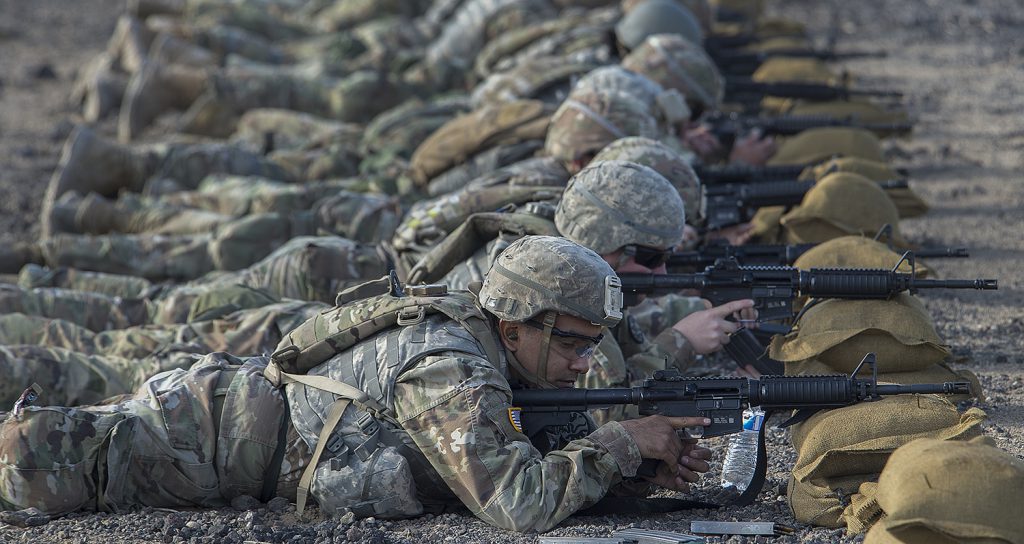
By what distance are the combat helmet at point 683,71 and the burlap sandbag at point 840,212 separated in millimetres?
1790

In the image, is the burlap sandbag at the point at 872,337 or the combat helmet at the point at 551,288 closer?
the combat helmet at the point at 551,288

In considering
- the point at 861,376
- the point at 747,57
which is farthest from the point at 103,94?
the point at 861,376

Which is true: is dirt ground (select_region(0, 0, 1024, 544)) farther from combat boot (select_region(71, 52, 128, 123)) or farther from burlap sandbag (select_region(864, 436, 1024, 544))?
burlap sandbag (select_region(864, 436, 1024, 544))

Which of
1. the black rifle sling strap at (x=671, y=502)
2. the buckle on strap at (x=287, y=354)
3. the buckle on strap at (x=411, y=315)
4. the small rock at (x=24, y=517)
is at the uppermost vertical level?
the buckle on strap at (x=411, y=315)

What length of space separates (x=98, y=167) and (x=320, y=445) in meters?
6.30

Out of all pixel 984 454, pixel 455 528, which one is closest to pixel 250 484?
pixel 455 528

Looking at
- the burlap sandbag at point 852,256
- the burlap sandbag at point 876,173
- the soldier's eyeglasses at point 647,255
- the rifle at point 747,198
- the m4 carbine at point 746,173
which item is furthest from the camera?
the m4 carbine at point 746,173

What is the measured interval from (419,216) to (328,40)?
10.1 meters

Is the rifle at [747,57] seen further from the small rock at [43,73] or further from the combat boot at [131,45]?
the small rock at [43,73]

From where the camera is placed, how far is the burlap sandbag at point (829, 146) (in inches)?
362

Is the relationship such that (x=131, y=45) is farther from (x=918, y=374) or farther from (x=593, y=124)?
(x=918, y=374)

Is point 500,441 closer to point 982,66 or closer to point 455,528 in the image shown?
point 455,528

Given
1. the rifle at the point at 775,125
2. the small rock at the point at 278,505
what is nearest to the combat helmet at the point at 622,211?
the small rock at the point at 278,505

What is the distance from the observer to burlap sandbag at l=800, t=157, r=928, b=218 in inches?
333
